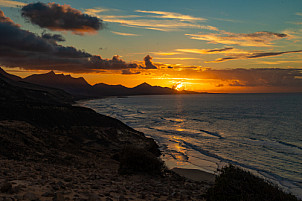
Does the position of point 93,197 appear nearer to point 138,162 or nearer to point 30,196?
point 30,196

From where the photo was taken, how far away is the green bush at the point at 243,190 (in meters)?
8.59

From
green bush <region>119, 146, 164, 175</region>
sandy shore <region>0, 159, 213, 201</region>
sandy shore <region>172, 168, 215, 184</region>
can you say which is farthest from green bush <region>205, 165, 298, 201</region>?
sandy shore <region>172, 168, 215, 184</region>

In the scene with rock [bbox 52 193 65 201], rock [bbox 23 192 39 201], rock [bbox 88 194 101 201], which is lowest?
rock [bbox 88 194 101 201]

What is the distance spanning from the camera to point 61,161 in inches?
657

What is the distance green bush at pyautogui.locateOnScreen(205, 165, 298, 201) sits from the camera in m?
8.59

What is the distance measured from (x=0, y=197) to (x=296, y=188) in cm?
2031

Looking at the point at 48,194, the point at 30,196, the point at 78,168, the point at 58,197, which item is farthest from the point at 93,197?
the point at 78,168

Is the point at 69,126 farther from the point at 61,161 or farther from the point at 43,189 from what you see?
the point at 43,189

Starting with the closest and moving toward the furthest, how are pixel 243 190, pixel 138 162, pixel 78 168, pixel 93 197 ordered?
pixel 93 197
pixel 243 190
pixel 138 162
pixel 78 168

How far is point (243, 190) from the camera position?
884 cm

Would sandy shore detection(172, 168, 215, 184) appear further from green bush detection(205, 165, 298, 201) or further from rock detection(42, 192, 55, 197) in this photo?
rock detection(42, 192, 55, 197)

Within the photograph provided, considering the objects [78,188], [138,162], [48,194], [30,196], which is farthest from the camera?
[138,162]

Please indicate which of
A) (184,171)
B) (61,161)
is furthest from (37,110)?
(184,171)

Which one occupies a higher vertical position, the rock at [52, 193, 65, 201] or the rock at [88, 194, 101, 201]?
the rock at [52, 193, 65, 201]
